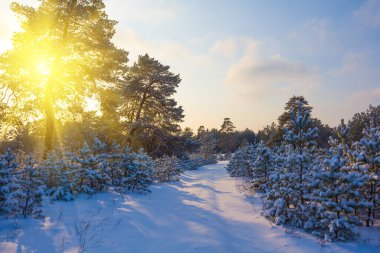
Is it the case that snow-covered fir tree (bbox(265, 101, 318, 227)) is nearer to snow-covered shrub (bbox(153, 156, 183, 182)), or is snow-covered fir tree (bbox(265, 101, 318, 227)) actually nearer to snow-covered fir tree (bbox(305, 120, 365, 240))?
snow-covered fir tree (bbox(305, 120, 365, 240))

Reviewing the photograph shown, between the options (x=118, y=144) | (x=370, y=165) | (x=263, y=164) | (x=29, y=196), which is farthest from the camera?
(x=118, y=144)

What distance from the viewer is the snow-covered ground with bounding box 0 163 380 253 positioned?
491cm

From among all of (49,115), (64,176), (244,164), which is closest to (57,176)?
(64,176)

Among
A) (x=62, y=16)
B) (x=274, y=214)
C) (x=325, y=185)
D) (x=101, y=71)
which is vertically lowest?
(x=274, y=214)

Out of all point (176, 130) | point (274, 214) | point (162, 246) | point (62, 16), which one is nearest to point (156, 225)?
point (162, 246)

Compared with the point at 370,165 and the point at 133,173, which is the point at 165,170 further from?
the point at 370,165

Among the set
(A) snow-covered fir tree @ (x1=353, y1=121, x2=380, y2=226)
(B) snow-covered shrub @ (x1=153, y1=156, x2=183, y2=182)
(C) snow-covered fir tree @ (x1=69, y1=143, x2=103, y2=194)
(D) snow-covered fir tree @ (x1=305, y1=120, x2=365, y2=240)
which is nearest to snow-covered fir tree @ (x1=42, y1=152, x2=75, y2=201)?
(C) snow-covered fir tree @ (x1=69, y1=143, x2=103, y2=194)

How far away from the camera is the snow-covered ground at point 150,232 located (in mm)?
4914

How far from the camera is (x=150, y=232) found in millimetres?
5930

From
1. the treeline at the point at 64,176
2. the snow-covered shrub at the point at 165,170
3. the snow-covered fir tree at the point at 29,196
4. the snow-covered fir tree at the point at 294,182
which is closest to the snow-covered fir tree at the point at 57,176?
the treeline at the point at 64,176

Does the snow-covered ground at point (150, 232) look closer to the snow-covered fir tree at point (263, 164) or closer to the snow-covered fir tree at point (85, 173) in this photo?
the snow-covered fir tree at point (85, 173)

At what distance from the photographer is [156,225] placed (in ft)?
21.4

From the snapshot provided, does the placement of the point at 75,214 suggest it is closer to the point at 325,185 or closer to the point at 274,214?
the point at 274,214

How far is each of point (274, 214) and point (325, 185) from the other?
5.13 ft
